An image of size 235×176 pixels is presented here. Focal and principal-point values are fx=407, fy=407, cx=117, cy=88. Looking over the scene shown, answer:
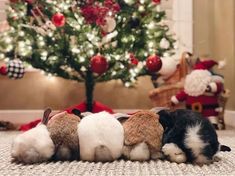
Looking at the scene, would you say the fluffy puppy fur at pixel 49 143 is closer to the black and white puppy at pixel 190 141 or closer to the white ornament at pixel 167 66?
the black and white puppy at pixel 190 141

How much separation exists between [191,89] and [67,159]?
1237 mm

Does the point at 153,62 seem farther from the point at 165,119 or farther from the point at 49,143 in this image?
the point at 49,143

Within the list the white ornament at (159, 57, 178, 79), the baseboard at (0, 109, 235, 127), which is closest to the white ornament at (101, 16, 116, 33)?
the white ornament at (159, 57, 178, 79)

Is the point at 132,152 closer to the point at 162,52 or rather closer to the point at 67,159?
the point at 67,159

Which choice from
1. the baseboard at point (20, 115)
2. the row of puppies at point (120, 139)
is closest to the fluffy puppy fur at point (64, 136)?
the row of puppies at point (120, 139)

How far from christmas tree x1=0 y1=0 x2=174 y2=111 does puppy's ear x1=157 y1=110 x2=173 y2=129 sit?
962 mm

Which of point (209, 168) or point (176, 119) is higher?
point (176, 119)

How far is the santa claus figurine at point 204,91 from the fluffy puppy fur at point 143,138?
1.11m

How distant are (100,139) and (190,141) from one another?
23 centimetres

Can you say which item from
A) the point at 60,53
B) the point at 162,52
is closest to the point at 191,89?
the point at 162,52

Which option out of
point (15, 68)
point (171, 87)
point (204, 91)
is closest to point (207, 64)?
point (204, 91)

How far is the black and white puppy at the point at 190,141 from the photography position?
1023 mm

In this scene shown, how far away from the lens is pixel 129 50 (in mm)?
2209

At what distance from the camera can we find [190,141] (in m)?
1.02
